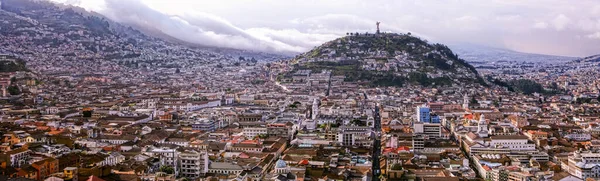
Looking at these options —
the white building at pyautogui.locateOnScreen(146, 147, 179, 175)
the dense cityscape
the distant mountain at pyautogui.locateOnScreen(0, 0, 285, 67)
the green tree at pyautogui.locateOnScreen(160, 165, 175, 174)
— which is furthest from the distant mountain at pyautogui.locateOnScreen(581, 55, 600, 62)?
the green tree at pyautogui.locateOnScreen(160, 165, 175, 174)

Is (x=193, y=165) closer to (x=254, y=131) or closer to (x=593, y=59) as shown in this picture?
(x=254, y=131)

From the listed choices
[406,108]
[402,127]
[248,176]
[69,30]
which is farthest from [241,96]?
[69,30]

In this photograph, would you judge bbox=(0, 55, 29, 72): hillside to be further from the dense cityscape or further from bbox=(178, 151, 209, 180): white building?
bbox=(178, 151, 209, 180): white building

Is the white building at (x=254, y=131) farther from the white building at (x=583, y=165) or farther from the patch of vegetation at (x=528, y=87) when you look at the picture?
the patch of vegetation at (x=528, y=87)

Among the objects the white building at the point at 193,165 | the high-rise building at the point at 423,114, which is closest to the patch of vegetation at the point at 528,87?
the high-rise building at the point at 423,114

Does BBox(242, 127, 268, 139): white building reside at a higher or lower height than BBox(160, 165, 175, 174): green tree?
higher

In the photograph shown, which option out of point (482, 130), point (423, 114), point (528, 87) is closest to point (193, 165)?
point (482, 130)
